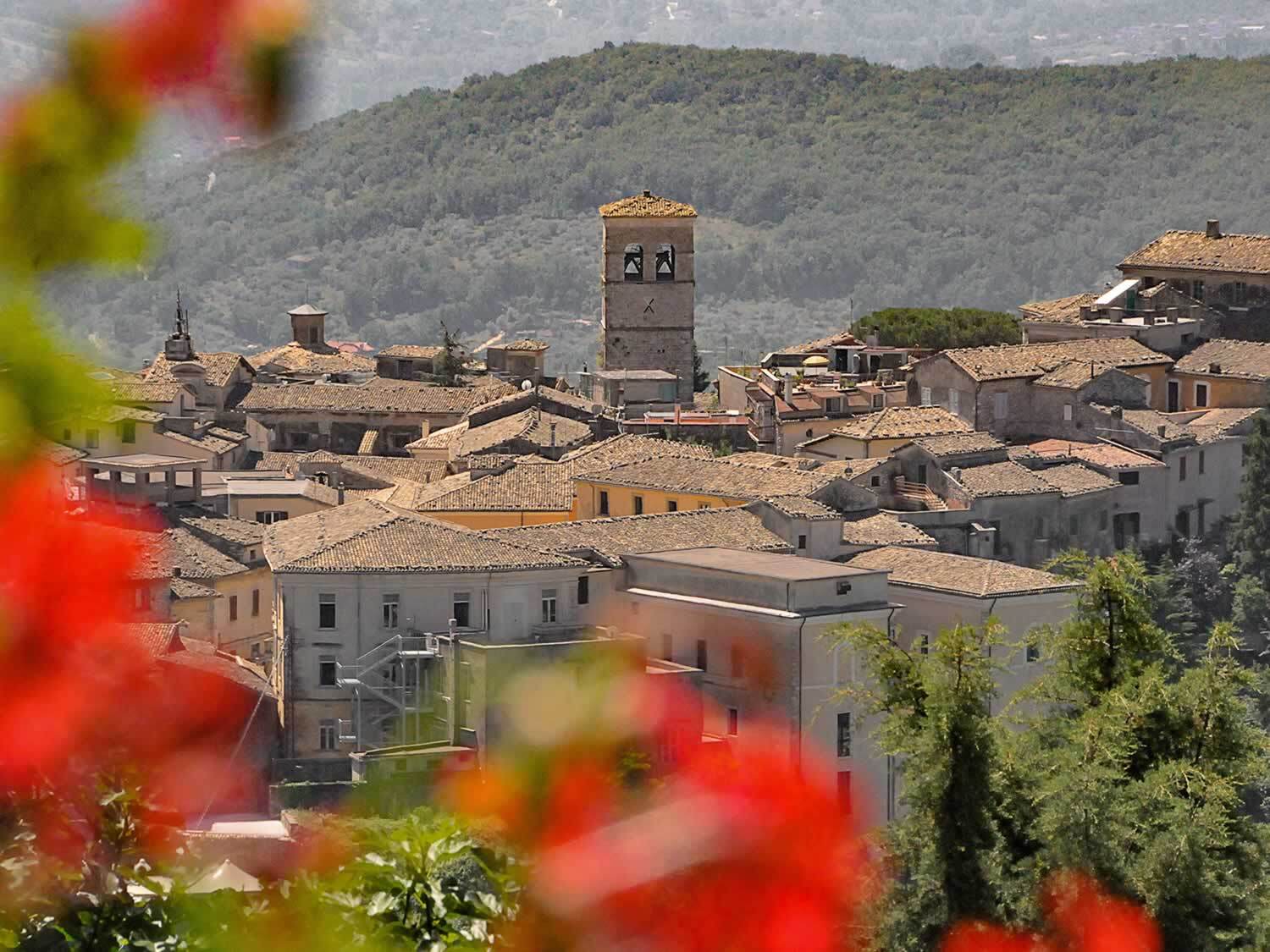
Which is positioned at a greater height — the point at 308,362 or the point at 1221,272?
the point at 1221,272

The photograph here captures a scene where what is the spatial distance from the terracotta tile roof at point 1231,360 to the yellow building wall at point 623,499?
43.3 feet

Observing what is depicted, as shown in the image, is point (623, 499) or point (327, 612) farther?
point (623, 499)

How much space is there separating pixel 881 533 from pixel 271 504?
10036 mm

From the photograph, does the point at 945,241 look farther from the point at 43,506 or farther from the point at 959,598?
the point at 43,506

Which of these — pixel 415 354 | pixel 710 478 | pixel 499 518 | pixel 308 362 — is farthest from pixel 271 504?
pixel 308 362

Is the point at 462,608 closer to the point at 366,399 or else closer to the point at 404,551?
the point at 404,551

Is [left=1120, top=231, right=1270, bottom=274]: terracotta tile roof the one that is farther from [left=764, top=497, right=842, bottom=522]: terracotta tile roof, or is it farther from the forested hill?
the forested hill

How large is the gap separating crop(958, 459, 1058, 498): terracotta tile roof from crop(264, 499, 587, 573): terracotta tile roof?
9047 millimetres

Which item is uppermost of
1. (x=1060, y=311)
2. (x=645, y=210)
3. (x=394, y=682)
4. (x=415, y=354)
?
(x=645, y=210)

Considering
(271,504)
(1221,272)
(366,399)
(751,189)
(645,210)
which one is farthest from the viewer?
(751,189)

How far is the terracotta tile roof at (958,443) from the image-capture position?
124 feet

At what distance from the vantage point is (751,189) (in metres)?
125

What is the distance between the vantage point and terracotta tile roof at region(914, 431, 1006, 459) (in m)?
37.8

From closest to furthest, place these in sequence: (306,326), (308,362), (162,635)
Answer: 1. (162,635)
2. (308,362)
3. (306,326)
